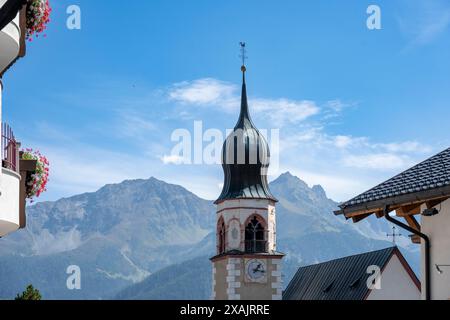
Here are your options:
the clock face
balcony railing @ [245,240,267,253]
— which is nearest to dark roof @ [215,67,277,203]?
balcony railing @ [245,240,267,253]

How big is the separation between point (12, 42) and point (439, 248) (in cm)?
842

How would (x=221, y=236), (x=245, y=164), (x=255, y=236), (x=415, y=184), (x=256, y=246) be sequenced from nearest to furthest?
(x=415, y=184) → (x=256, y=246) → (x=255, y=236) → (x=221, y=236) → (x=245, y=164)

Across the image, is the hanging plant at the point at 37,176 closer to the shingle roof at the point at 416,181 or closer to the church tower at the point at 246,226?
the shingle roof at the point at 416,181

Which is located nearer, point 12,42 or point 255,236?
point 12,42

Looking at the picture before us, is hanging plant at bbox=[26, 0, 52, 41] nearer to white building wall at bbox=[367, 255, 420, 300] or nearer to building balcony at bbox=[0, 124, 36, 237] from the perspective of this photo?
building balcony at bbox=[0, 124, 36, 237]

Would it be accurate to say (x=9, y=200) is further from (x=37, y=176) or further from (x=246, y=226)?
(x=246, y=226)

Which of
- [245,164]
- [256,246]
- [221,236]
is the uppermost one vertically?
[245,164]

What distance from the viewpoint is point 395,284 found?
5069cm

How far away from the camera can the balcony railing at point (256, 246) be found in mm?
61312

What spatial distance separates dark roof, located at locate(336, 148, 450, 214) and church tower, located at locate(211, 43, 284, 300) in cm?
4106

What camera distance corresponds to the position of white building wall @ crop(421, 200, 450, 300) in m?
16.8

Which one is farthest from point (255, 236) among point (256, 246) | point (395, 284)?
point (395, 284)

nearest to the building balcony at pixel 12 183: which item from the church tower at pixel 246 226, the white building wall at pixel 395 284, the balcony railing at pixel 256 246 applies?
the white building wall at pixel 395 284
